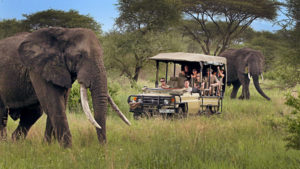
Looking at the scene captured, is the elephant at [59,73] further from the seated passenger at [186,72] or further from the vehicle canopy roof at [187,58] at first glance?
the seated passenger at [186,72]

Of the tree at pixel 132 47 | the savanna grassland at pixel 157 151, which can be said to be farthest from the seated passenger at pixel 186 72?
the tree at pixel 132 47

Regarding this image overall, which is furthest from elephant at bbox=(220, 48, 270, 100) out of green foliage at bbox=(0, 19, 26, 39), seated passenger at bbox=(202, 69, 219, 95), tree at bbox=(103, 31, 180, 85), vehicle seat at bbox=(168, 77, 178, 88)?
green foliage at bbox=(0, 19, 26, 39)

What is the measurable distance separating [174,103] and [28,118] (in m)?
4.33

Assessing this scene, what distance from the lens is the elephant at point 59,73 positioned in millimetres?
7219

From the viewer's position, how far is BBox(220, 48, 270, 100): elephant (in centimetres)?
2066

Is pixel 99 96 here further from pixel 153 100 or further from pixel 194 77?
pixel 194 77

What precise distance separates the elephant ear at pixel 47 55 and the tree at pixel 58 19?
27.0 meters

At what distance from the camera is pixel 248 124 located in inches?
437

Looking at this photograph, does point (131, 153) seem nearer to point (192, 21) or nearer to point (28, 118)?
point (28, 118)

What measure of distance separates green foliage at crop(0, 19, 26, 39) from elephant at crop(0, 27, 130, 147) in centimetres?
2899

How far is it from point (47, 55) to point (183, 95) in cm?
552

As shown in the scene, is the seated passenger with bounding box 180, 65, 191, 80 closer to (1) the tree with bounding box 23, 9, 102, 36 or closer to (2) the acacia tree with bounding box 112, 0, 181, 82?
(2) the acacia tree with bounding box 112, 0, 181, 82

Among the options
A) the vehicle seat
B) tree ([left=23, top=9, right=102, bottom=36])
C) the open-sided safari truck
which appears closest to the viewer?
the open-sided safari truck

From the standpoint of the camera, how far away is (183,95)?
12148mm
